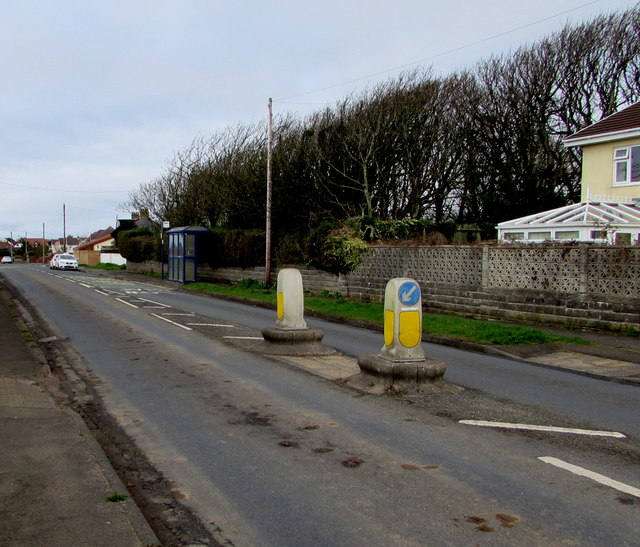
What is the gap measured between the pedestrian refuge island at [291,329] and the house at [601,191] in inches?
431

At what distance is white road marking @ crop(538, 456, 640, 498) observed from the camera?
4562mm

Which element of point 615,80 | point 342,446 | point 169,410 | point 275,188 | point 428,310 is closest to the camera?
point 342,446

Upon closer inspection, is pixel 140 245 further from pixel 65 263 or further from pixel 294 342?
pixel 294 342

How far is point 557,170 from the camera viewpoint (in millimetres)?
30391

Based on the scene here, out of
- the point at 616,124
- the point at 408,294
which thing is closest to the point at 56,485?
the point at 408,294

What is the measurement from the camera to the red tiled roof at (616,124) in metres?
23.3

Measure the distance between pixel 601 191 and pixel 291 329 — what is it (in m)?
18.4

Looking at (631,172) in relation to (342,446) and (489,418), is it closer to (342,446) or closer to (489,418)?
(489,418)

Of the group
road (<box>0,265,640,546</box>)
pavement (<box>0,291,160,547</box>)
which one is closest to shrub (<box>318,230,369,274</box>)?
road (<box>0,265,640,546</box>)

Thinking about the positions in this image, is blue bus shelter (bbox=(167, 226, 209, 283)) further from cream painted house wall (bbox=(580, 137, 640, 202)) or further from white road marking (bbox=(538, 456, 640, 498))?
white road marking (bbox=(538, 456, 640, 498))

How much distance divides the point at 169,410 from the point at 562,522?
176 inches

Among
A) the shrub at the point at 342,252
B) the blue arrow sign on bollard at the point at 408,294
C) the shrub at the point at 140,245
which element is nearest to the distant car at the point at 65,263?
the shrub at the point at 140,245

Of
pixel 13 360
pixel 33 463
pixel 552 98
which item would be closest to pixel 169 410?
pixel 33 463

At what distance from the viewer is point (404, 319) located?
779 centimetres
